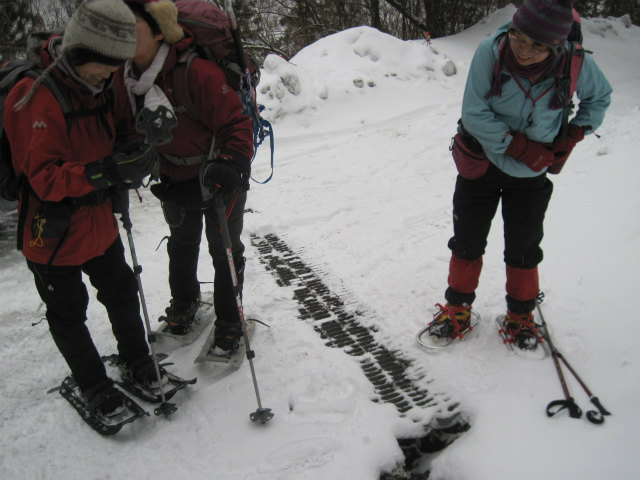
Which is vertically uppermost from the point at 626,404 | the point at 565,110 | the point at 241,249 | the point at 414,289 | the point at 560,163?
the point at 565,110

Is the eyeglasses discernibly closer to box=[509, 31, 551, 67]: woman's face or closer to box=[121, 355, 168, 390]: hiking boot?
box=[509, 31, 551, 67]: woman's face

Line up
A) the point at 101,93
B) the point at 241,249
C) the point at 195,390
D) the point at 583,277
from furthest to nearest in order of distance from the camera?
the point at 583,277
the point at 241,249
the point at 195,390
the point at 101,93

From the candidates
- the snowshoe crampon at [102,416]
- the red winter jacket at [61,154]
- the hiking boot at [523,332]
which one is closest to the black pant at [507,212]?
the hiking boot at [523,332]

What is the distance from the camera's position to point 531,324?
284 centimetres

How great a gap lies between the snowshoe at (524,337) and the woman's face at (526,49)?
1.50m

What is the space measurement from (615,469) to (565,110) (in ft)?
5.73

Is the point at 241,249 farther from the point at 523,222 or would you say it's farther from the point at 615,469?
the point at 615,469

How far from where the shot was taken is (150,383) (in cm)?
279

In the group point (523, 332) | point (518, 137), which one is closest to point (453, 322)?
point (523, 332)

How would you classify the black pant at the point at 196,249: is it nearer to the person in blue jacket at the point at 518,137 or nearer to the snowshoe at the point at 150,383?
the snowshoe at the point at 150,383

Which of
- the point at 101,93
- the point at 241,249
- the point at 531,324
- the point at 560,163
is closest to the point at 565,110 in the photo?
the point at 560,163

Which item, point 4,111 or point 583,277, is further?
point 583,277

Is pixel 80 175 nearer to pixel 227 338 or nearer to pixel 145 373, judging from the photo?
pixel 145 373

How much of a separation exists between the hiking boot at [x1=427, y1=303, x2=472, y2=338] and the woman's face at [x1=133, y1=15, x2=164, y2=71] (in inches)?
91.8
